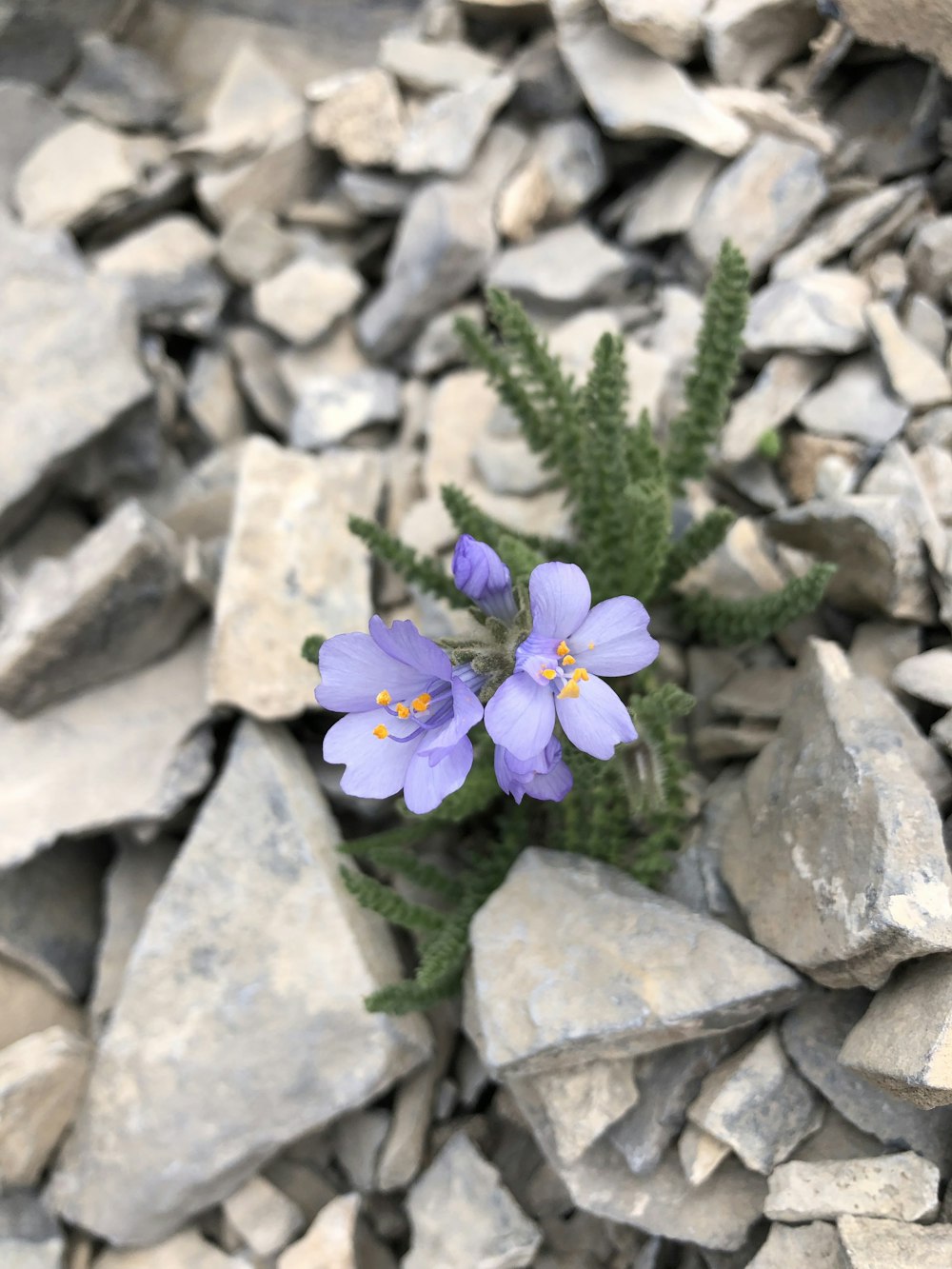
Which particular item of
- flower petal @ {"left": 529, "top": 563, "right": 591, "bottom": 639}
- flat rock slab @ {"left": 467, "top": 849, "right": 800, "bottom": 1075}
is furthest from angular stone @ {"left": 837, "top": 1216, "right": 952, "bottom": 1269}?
flower petal @ {"left": 529, "top": 563, "right": 591, "bottom": 639}

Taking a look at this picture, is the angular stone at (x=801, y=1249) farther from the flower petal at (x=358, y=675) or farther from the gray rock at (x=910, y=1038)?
the flower petal at (x=358, y=675)

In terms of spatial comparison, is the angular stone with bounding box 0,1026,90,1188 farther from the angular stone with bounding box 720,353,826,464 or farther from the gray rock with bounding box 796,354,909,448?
the gray rock with bounding box 796,354,909,448

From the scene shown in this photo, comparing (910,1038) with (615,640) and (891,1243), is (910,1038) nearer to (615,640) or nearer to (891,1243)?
(891,1243)

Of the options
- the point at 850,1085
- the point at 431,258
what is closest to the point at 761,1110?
the point at 850,1085

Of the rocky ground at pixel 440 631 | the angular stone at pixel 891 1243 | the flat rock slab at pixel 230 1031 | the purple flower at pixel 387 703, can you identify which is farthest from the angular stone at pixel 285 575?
the angular stone at pixel 891 1243

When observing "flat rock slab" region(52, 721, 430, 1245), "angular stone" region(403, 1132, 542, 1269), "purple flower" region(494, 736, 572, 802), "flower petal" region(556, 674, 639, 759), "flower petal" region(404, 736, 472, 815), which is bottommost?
"angular stone" region(403, 1132, 542, 1269)

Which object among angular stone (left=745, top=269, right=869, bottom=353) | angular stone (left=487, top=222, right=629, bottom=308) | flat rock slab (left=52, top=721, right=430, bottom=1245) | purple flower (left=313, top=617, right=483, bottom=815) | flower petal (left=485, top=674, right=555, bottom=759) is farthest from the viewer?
angular stone (left=487, top=222, right=629, bottom=308)
